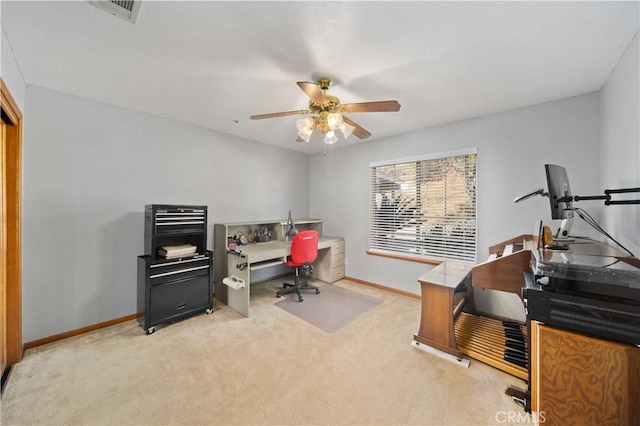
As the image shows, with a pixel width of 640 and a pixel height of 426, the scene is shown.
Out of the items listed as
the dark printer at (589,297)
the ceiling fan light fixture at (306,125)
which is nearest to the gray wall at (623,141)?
the dark printer at (589,297)

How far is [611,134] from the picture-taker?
1.92 m

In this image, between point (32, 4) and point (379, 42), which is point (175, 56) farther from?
point (379, 42)

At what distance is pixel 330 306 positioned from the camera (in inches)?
121

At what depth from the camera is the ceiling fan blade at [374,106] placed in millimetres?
1835

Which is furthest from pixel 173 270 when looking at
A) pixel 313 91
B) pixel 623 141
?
pixel 623 141

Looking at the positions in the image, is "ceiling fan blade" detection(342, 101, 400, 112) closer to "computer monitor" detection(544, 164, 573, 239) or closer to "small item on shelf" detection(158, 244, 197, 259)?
"computer monitor" detection(544, 164, 573, 239)

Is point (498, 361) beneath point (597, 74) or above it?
beneath

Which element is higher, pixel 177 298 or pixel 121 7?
pixel 121 7

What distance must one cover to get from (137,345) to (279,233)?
2293mm

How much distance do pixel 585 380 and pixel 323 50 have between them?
7.58 ft

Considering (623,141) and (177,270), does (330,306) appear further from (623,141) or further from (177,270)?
(623,141)

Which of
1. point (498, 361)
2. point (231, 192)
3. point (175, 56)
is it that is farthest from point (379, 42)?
point (231, 192)

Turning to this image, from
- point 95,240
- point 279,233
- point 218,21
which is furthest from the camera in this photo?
point 279,233

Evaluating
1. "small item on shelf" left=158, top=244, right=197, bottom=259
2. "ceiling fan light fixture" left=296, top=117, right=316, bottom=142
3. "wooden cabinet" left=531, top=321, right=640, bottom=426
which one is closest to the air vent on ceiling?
"ceiling fan light fixture" left=296, top=117, right=316, bottom=142
